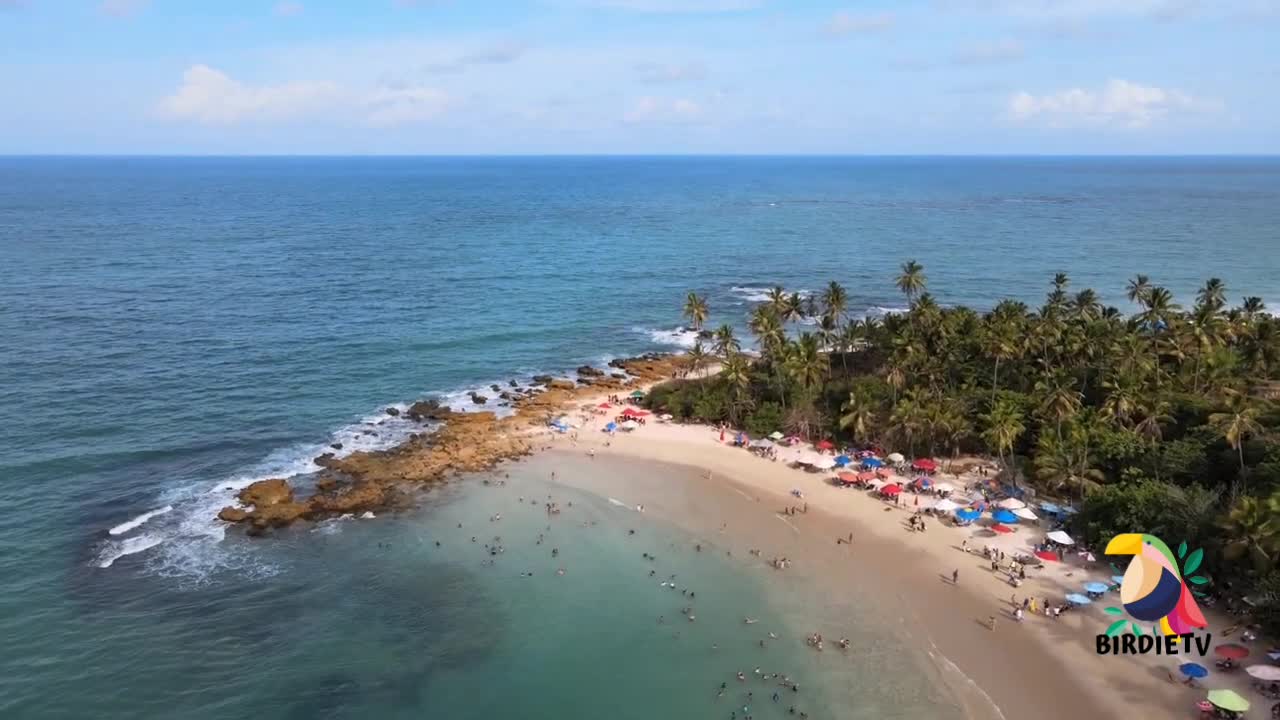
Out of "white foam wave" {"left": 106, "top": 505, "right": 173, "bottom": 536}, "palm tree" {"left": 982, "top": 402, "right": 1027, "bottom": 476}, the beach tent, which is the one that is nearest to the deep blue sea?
"white foam wave" {"left": 106, "top": 505, "right": 173, "bottom": 536}

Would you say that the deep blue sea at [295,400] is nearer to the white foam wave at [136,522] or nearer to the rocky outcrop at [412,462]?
the white foam wave at [136,522]

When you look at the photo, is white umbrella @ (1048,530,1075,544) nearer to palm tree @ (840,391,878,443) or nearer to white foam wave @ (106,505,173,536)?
palm tree @ (840,391,878,443)

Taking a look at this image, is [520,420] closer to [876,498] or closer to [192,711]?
[876,498]

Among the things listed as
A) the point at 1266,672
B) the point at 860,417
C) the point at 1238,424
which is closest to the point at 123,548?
the point at 860,417

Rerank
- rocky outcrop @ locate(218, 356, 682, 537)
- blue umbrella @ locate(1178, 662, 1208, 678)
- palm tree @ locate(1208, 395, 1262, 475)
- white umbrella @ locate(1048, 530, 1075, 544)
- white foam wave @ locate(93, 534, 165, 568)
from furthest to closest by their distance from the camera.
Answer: rocky outcrop @ locate(218, 356, 682, 537) < white foam wave @ locate(93, 534, 165, 568) < white umbrella @ locate(1048, 530, 1075, 544) < palm tree @ locate(1208, 395, 1262, 475) < blue umbrella @ locate(1178, 662, 1208, 678)

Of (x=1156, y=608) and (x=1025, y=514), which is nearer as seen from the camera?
(x=1156, y=608)

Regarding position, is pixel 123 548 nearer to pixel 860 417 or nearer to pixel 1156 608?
pixel 860 417

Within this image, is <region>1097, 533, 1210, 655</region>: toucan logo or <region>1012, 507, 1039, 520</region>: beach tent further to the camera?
<region>1012, 507, 1039, 520</region>: beach tent
